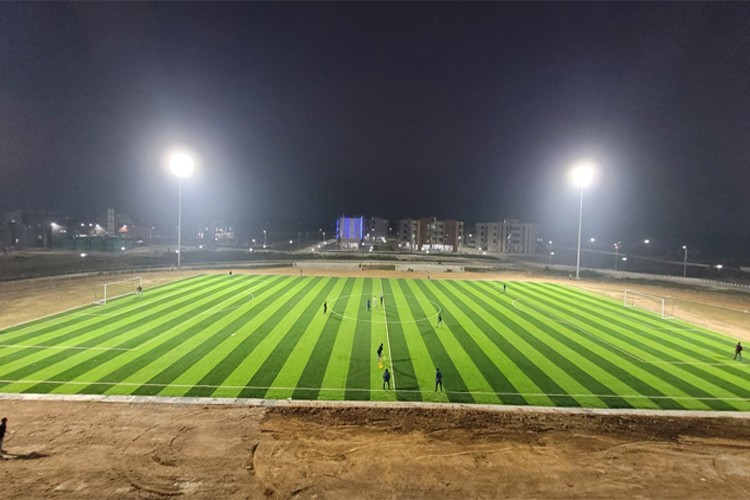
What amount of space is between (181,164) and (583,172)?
1783 inches

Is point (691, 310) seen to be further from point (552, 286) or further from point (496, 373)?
point (496, 373)

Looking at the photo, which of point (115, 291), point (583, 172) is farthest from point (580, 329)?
point (115, 291)

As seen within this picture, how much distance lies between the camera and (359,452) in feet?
38.5

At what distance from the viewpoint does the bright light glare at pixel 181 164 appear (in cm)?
4269

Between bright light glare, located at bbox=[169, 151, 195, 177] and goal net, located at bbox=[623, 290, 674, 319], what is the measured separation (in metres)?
46.6

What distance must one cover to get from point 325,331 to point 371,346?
386 centimetres

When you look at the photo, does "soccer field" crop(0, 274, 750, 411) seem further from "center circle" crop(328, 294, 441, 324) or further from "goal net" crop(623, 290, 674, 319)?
"goal net" crop(623, 290, 674, 319)

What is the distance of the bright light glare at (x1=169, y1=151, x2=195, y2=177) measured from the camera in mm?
42688

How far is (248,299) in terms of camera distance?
111ft

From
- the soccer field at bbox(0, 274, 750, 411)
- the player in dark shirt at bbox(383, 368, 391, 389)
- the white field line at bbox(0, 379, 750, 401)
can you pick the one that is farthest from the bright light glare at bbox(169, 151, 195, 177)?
the player in dark shirt at bbox(383, 368, 391, 389)

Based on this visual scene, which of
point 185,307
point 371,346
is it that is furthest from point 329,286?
point 371,346

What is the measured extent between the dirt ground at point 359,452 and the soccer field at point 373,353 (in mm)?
1424

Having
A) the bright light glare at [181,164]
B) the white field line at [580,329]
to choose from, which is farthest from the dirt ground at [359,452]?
the bright light glare at [181,164]

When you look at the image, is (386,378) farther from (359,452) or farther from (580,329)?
(580,329)
